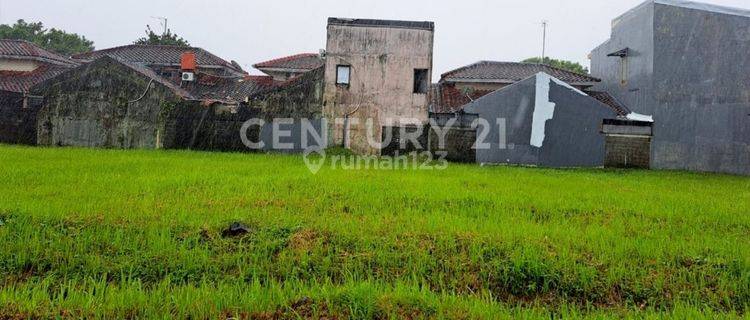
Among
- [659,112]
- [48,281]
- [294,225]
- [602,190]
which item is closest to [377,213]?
[294,225]

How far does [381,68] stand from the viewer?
673 inches

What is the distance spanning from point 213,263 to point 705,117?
1585cm

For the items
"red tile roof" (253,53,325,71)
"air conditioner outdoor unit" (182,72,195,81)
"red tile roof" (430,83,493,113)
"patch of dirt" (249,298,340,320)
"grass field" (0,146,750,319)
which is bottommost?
"patch of dirt" (249,298,340,320)

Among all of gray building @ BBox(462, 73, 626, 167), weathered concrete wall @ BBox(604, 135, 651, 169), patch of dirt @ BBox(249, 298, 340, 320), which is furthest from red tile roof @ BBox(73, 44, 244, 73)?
patch of dirt @ BBox(249, 298, 340, 320)

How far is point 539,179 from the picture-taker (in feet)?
33.0

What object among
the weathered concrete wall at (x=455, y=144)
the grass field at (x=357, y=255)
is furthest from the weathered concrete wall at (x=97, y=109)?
the grass field at (x=357, y=255)

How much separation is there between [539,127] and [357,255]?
41.8 ft

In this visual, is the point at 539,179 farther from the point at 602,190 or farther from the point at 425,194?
the point at 425,194

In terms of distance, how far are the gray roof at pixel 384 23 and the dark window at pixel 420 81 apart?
139 centimetres

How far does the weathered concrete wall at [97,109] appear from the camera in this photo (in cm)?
1645

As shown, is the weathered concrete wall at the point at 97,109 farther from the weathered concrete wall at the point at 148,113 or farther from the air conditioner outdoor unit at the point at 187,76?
the air conditioner outdoor unit at the point at 187,76

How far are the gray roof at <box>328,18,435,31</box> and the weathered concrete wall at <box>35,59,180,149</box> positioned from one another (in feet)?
20.7

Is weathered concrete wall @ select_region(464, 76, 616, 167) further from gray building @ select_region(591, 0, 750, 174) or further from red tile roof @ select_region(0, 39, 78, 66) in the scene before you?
red tile roof @ select_region(0, 39, 78, 66)

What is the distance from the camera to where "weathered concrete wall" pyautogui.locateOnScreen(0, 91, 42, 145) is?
1652cm
